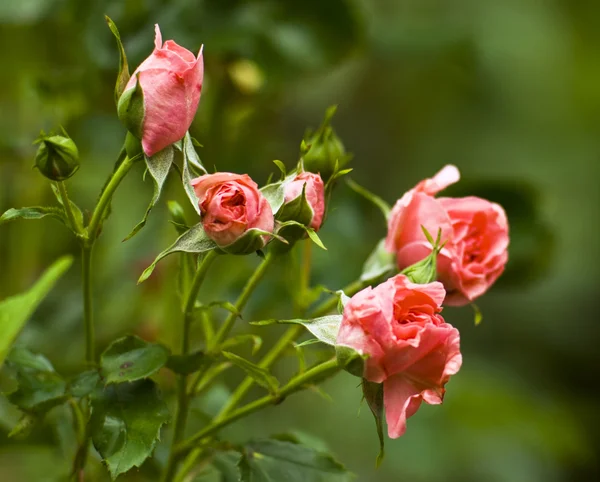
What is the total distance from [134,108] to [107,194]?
62 mm

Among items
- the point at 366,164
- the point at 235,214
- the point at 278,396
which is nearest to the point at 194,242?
the point at 235,214

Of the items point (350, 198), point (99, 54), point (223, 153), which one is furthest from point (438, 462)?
point (99, 54)

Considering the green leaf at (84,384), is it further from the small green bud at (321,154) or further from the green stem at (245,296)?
the small green bud at (321,154)

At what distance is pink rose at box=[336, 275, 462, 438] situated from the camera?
48cm

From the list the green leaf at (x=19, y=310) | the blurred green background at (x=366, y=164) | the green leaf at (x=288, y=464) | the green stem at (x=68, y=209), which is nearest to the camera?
the green leaf at (x=19, y=310)

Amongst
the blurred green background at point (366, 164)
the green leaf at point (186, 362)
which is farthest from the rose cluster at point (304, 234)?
the blurred green background at point (366, 164)

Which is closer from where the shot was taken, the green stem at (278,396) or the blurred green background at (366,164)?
the green stem at (278,396)

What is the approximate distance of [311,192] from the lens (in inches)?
20.8

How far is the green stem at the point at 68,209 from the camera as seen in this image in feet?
1.74

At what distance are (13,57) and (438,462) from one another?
100cm

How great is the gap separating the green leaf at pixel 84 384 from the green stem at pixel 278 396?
0.28 ft

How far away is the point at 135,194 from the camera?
1.32 meters

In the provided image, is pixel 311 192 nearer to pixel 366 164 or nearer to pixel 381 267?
pixel 381 267

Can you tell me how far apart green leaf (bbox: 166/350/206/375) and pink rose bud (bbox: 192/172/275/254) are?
0.11 meters
